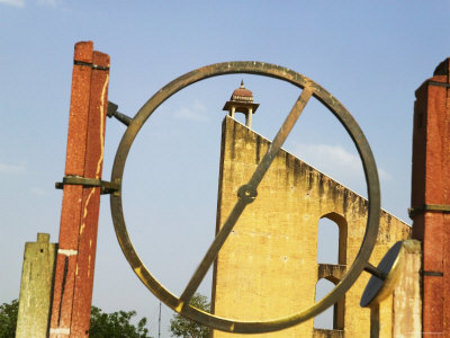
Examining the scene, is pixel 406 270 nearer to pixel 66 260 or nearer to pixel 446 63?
pixel 446 63

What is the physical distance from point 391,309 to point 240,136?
1041 centimetres

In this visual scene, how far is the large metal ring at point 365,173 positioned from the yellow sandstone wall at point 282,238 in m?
9.64

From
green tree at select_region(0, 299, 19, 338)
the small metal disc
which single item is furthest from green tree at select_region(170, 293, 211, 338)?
the small metal disc

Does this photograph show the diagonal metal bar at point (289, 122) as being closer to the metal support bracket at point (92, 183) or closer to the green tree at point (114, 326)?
the metal support bracket at point (92, 183)

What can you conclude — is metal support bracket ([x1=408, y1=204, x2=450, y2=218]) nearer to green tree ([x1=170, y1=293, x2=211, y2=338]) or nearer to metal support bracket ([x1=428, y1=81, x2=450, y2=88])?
metal support bracket ([x1=428, y1=81, x2=450, y2=88])

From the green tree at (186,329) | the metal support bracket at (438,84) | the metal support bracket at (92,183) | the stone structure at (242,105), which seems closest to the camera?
the metal support bracket at (92,183)

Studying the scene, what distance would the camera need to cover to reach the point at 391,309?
206 inches

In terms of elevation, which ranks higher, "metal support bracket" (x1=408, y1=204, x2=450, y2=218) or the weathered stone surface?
"metal support bracket" (x1=408, y1=204, x2=450, y2=218)

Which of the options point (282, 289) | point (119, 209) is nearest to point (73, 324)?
point (119, 209)

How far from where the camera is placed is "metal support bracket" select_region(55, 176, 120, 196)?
5.02 metres

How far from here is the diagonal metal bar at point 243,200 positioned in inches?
200

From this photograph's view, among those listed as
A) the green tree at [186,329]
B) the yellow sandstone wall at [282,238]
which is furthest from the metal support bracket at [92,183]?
the green tree at [186,329]

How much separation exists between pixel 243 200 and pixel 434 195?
58.7 inches

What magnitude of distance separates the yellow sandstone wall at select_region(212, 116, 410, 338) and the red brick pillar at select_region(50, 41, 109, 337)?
9914mm
